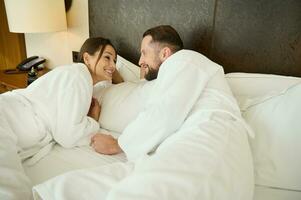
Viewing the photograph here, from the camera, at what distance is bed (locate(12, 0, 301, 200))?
3.05 feet

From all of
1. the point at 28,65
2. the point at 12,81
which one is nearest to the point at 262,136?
the point at 12,81

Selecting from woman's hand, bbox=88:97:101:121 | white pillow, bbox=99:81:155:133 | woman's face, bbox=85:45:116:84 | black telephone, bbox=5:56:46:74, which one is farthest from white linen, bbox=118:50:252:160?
black telephone, bbox=5:56:46:74

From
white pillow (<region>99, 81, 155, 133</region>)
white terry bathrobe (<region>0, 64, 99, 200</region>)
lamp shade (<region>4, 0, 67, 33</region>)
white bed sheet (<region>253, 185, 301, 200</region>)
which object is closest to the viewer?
white bed sheet (<region>253, 185, 301, 200</region>)

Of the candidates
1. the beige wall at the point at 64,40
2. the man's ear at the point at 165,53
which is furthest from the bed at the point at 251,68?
the beige wall at the point at 64,40

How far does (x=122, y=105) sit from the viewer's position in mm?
1324

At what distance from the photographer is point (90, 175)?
78 cm

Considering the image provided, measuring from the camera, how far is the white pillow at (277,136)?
91 centimetres

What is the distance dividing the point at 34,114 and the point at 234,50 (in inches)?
40.4

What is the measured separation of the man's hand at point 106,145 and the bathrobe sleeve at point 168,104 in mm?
116

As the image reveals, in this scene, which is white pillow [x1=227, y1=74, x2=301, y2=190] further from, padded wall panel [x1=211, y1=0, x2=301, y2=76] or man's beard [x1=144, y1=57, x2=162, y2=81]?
man's beard [x1=144, y1=57, x2=162, y2=81]

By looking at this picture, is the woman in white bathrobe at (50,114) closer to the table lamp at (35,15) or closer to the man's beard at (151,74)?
the man's beard at (151,74)

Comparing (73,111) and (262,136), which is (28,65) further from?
(262,136)

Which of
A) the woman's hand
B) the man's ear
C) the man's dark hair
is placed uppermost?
the man's dark hair

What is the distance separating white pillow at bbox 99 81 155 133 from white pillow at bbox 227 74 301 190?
49cm
